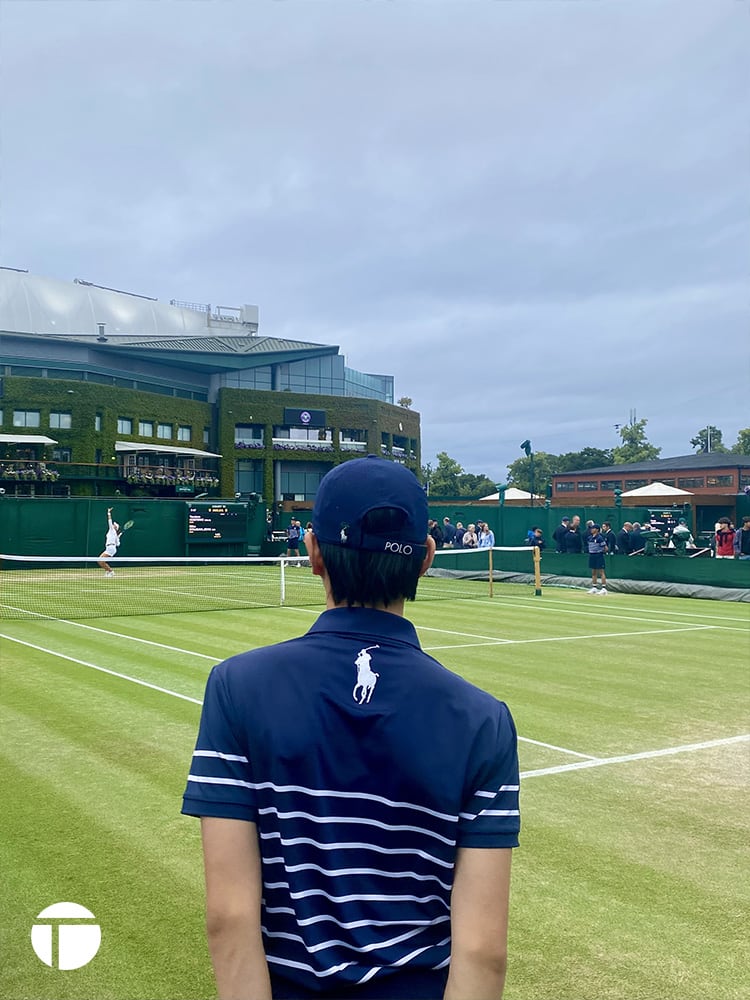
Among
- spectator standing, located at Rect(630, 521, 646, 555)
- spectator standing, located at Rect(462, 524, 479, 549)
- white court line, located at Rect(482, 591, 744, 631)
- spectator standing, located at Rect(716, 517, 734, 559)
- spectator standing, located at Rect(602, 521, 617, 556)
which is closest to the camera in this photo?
white court line, located at Rect(482, 591, 744, 631)

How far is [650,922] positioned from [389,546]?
386 centimetres

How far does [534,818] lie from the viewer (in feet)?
22.2

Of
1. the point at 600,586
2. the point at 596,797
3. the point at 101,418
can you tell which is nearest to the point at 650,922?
the point at 596,797

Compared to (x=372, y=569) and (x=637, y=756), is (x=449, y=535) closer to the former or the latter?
(x=637, y=756)

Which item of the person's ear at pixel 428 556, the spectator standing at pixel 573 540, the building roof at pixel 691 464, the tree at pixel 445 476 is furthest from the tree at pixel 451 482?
the person's ear at pixel 428 556

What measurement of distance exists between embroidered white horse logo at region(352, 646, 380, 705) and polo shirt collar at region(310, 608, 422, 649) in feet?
0.25

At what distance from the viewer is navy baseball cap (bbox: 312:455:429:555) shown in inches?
85.8

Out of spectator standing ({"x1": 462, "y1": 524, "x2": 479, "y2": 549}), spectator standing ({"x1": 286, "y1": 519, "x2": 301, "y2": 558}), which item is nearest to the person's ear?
spectator standing ({"x1": 462, "y1": 524, "x2": 479, "y2": 549})

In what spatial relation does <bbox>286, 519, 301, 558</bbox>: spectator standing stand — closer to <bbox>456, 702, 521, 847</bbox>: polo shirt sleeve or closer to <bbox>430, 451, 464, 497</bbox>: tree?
<bbox>456, 702, 521, 847</bbox>: polo shirt sleeve

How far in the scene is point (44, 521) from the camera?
1476 inches

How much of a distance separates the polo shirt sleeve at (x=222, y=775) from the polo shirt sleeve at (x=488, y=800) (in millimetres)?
472

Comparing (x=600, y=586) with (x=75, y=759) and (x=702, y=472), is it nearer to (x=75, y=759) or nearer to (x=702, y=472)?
(x=75, y=759)

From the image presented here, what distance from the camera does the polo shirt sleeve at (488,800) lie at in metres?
2.02

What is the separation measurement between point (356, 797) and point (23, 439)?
216ft
